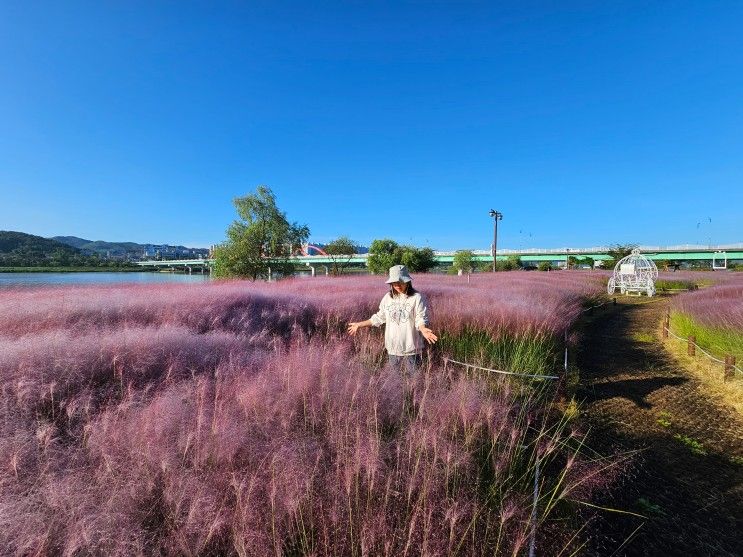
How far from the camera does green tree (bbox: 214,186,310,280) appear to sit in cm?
2712

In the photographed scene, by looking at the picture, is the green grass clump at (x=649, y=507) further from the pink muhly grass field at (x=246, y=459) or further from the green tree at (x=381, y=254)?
the green tree at (x=381, y=254)

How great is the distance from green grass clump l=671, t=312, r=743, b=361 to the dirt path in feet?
2.82

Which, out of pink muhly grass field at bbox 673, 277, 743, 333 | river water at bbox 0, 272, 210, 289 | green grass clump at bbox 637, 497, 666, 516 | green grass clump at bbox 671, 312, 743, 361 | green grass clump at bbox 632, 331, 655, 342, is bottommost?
green grass clump at bbox 637, 497, 666, 516

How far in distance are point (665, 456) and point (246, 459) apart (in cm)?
503

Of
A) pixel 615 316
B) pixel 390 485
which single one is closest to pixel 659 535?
pixel 390 485

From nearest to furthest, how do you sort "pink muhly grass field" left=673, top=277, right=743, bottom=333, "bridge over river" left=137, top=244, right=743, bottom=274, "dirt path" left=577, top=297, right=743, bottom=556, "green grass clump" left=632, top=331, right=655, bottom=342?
"dirt path" left=577, top=297, right=743, bottom=556, "pink muhly grass field" left=673, top=277, right=743, bottom=333, "green grass clump" left=632, top=331, right=655, bottom=342, "bridge over river" left=137, top=244, right=743, bottom=274

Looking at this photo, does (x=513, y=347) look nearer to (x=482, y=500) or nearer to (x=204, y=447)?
(x=482, y=500)

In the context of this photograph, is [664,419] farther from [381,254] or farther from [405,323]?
[381,254]

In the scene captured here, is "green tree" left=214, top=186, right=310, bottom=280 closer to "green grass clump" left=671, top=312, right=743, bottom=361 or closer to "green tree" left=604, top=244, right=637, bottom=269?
"green grass clump" left=671, top=312, right=743, bottom=361

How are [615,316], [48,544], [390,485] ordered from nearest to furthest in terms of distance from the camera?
1. [48,544]
2. [390,485]
3. [615,316]

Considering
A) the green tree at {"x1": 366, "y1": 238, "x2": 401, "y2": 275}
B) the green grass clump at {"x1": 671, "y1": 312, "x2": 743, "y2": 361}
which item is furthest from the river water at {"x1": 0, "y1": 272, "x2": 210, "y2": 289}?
the green tree at {"x1": 366, "y1": 238, "x2": 401, "y2": 275}

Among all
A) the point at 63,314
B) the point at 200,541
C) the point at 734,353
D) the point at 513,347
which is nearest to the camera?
the point at 200,541

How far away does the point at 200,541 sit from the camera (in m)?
1.73

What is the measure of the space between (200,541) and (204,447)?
652 mm
